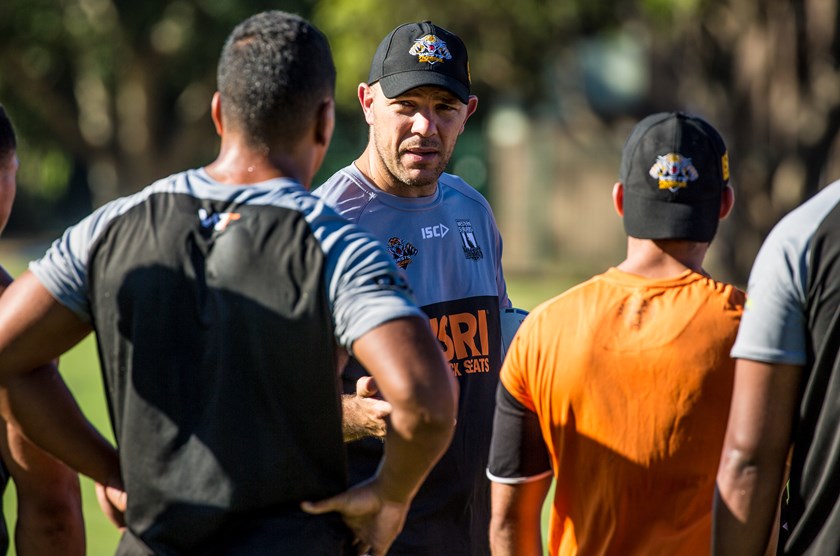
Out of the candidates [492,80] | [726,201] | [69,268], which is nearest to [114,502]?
[69,268]

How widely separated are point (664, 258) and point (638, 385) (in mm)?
390

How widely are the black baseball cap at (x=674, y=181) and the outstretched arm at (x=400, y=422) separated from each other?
83 cm

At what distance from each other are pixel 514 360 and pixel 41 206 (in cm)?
3822

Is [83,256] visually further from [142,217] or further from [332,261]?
[332,261]

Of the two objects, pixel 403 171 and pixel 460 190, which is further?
pixel 460 190

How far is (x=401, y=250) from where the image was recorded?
456 centimetres

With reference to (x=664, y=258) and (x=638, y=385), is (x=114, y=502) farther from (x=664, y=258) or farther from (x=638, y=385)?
(x=664, y=258)

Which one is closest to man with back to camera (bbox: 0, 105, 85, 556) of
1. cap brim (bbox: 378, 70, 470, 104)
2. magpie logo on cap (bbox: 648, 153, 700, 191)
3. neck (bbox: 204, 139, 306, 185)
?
neck (bbox: 204, 139, 306, 185)

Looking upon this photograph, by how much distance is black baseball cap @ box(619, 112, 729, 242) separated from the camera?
11.1 feet

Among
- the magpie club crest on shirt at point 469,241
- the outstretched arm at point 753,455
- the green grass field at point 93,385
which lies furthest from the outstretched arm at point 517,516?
the green grass field at point 93,385

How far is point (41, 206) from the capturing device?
129ft

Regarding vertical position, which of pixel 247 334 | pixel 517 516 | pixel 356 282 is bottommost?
pixel 517 516

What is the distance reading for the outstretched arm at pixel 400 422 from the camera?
9.30ft

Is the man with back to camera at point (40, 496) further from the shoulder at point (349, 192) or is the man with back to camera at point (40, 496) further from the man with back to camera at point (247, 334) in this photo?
the shoulder at point (349, 192)
